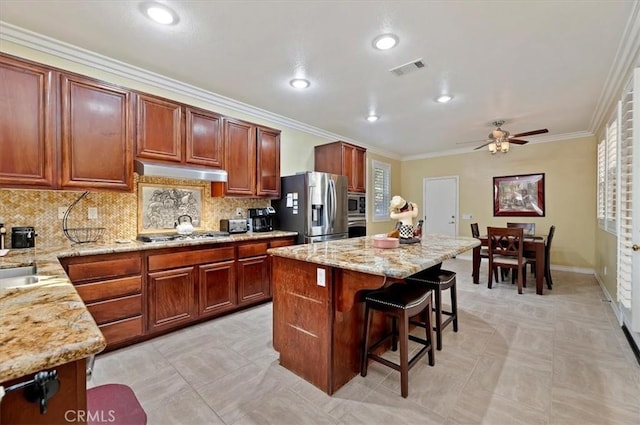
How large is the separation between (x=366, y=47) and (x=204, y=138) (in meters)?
1.96

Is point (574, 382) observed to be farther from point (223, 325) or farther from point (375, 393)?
point (223, 325)

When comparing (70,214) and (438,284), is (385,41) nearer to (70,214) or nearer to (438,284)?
(438,284)

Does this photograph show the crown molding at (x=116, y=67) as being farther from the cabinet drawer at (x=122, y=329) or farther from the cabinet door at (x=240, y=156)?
the cabinet drawer at (x=122, y=329)

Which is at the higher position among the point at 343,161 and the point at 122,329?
the point at 343,161

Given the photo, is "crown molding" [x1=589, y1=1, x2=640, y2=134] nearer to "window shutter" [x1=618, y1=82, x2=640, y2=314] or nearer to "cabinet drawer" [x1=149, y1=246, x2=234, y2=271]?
"window shutter" [x1=618, y1=82, x2=640, y2=314]

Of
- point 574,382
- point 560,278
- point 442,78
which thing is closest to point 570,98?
point 442,78

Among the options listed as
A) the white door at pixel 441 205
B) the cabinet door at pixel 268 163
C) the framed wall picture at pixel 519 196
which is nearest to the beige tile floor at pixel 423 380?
the cabinet door at pixel 268 163

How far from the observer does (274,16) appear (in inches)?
84.4

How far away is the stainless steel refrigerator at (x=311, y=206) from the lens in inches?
152

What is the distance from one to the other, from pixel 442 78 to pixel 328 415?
3187 millimetres

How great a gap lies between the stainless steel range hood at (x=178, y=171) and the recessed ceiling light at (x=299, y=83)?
1.26 m

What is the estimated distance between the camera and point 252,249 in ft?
11.2

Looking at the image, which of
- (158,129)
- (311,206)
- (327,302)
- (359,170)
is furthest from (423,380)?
(359,170)

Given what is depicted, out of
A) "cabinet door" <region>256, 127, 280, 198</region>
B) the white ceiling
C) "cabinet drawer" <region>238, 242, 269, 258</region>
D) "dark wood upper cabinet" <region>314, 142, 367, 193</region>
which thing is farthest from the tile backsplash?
"dark wood upper cabinet" <region>314, 142, 367, 193</region>
